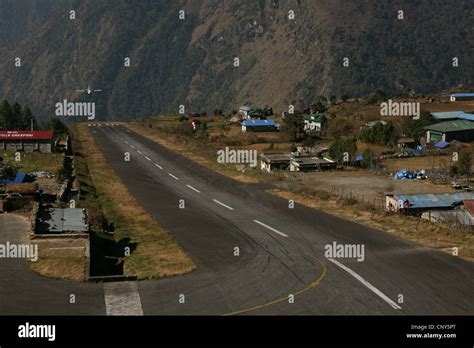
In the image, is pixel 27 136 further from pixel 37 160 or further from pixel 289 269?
pixel 289 269

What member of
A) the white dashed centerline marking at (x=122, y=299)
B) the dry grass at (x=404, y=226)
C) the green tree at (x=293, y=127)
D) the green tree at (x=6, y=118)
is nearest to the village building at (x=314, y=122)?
the green tree at (x=293, y=127)

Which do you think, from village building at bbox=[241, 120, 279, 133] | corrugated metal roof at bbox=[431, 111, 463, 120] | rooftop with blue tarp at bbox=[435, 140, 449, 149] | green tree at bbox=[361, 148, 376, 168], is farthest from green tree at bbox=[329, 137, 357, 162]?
village building at bbox=[241, 120, 279, 133]

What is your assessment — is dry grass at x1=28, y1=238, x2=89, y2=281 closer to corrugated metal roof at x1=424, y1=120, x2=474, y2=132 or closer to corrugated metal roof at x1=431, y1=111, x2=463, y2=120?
corrugated metal roof at x1=424, y1=120, x2=474, y2=132

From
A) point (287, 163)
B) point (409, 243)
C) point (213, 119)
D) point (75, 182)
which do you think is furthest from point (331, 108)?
point (409, 243)

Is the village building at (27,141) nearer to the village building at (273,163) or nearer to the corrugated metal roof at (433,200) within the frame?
the village building at (273,163)

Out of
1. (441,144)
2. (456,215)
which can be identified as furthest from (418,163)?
(456,215)
